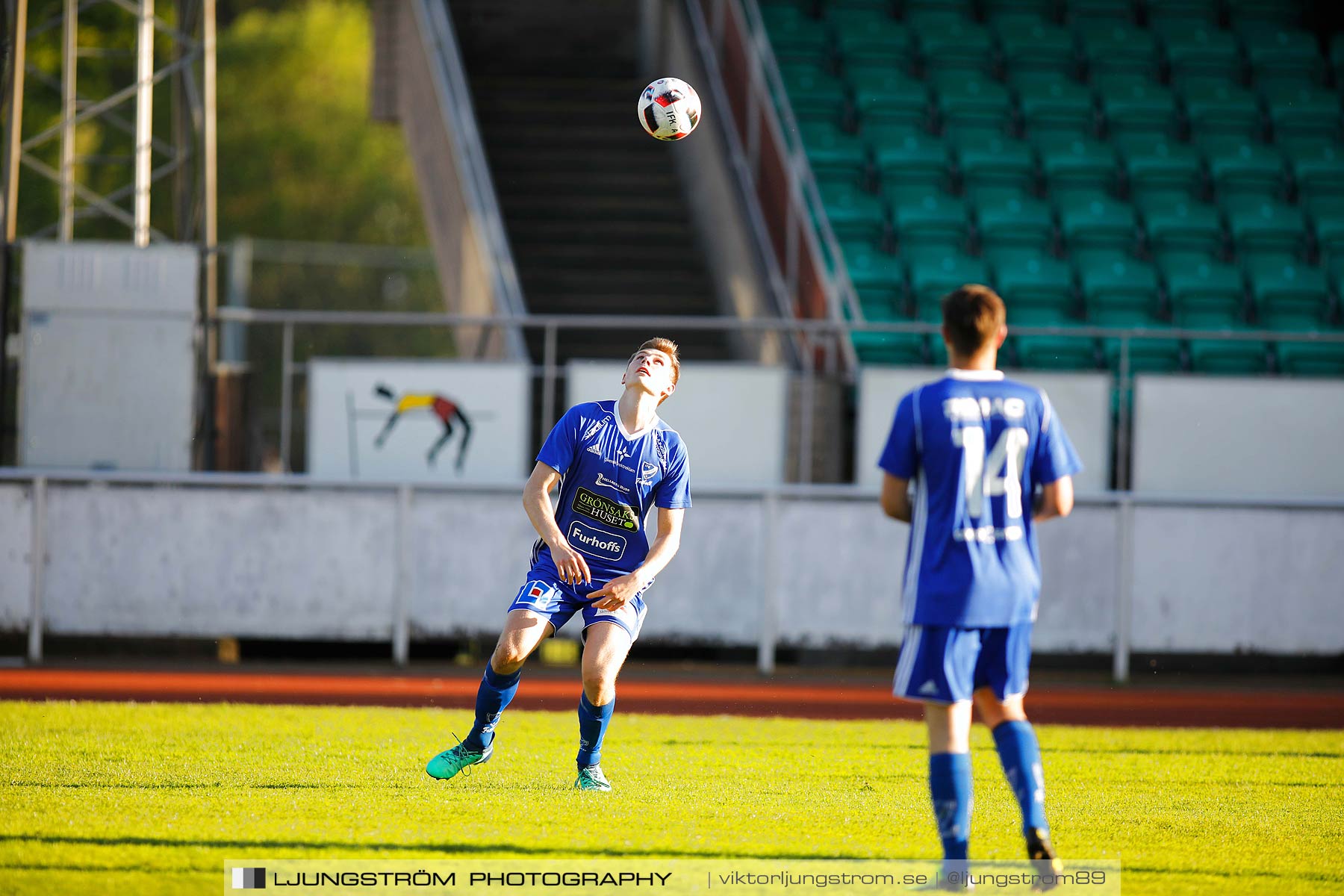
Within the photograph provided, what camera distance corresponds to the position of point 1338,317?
56.2ft

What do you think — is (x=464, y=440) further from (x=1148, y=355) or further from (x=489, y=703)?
(x=489, y=703)

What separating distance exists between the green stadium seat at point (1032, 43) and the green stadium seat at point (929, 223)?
11.8 feet

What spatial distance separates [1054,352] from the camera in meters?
15.9

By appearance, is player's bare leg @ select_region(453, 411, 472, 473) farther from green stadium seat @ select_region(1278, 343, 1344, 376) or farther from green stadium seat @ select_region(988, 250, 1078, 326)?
green stadium seat @ select_region(1278, 343, 1344, 376)

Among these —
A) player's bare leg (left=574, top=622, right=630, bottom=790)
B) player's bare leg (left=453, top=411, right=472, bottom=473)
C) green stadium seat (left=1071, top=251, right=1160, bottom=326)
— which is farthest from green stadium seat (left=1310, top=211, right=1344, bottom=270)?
player's bare leg (left=574, top=622, right=630, bottom=790)

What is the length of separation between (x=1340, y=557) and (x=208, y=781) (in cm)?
972

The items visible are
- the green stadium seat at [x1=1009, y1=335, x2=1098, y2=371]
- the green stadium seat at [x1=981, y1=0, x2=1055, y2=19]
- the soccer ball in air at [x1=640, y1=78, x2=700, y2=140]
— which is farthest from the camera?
the green stadium seat at [x1=981, y1=0, x2=1055, y2=19]

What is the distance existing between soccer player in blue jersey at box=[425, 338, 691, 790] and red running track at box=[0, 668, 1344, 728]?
13.3ft

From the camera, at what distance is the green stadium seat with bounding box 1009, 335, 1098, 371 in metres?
15.8

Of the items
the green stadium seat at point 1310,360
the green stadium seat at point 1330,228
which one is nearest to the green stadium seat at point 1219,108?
the green stadium seat at point 1330,228

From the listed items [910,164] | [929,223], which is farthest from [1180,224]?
[910,164]

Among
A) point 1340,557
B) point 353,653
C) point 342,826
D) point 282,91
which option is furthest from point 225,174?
point 342,826

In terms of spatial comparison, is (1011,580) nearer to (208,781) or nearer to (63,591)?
(208,781)

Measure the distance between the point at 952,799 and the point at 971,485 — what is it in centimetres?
99
